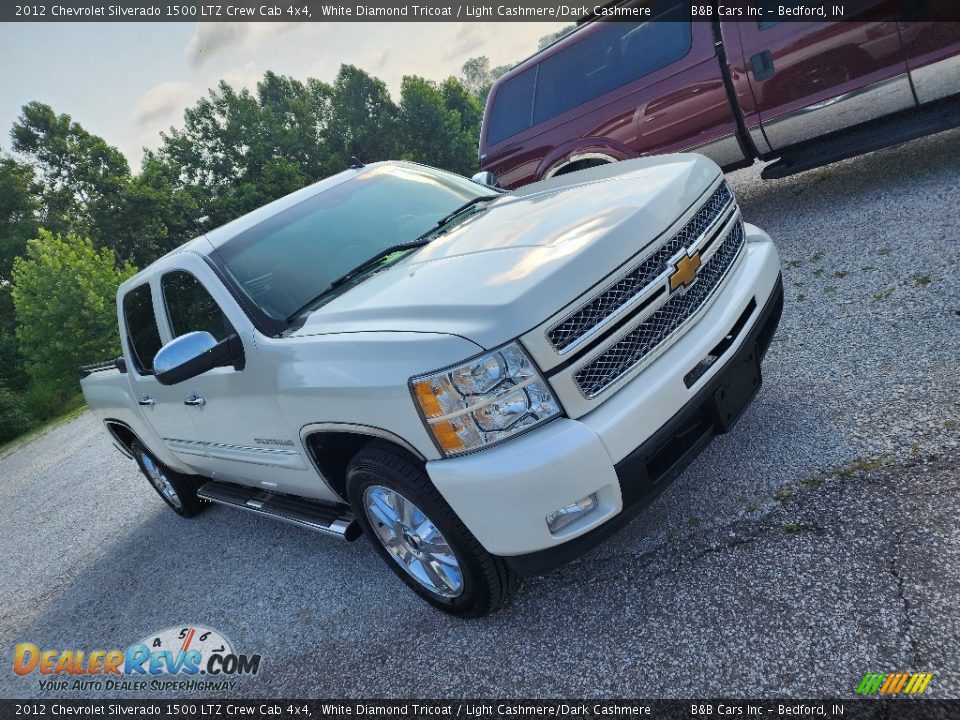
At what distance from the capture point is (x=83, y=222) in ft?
180

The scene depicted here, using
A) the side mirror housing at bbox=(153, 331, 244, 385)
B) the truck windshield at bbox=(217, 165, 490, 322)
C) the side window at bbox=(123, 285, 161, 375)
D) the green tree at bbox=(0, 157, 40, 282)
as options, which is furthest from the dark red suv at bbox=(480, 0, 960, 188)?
the green tree at bbox=(0, 157, 40, 282)

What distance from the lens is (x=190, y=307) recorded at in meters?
3.75

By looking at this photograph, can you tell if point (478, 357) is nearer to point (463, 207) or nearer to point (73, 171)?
point (463, 207)

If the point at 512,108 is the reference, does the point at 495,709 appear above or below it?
below

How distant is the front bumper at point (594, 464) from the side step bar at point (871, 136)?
3765mm

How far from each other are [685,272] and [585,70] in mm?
Answer: 4886

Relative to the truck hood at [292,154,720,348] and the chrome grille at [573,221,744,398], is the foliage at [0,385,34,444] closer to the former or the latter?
the truck hood at [292,154,720,348]

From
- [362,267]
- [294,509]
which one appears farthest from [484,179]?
[294,509]

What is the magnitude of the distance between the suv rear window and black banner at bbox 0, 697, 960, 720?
18.7 feet

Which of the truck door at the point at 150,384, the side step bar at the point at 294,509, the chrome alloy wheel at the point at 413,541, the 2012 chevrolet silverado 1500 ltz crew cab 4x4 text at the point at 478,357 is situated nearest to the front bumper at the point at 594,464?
the 2012 chevrolet silverado 1500 ltz crew cab 4x4 text at the point at 478,357

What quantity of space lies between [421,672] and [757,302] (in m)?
2.17

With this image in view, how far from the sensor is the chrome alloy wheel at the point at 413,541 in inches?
106

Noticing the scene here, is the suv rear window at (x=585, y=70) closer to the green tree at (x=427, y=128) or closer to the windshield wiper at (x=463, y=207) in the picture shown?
the windshield wiper at (x=463, y=207)

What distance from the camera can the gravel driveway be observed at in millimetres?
2223
